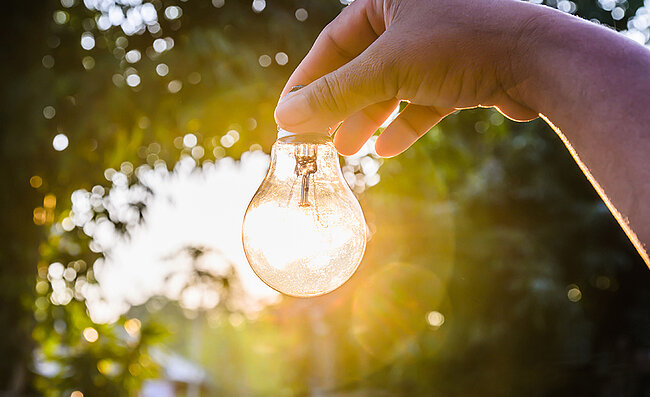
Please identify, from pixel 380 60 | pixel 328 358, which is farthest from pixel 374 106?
pixel 328 358

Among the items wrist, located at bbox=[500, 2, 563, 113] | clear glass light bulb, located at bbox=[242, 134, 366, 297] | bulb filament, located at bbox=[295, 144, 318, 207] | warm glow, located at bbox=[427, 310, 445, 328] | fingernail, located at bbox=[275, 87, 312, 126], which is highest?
warm glow, located at bbox=[427, 310, 445, 328]

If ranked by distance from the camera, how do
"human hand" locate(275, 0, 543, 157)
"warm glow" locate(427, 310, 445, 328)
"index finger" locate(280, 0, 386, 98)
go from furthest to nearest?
1. "warm glow" locate(427, 310, 445, 328)
2. "index finger" locate(280, 0, 386, 98)
3. "human hand" locate(275, 0, 543, 157)

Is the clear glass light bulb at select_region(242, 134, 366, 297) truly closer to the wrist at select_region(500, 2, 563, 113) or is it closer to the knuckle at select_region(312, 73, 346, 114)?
the knuckle at select_region(312, 73, 346, 114)

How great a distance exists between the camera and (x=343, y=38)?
0.99 m

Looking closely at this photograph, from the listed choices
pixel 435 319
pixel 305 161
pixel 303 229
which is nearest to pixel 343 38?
pixel 305 161

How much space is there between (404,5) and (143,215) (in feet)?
10.8

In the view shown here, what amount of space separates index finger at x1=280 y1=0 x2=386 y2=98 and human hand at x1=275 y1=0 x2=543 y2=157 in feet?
0.05

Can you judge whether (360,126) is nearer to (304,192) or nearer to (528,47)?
(304,192)

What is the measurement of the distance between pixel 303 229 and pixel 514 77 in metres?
0.37

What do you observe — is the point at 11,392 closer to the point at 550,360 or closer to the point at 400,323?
the point at 400,323

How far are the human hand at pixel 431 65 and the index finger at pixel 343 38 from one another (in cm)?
1

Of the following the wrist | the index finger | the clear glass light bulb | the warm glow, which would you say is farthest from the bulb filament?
the warm glow

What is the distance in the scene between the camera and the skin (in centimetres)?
65

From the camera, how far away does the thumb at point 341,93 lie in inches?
32.3
